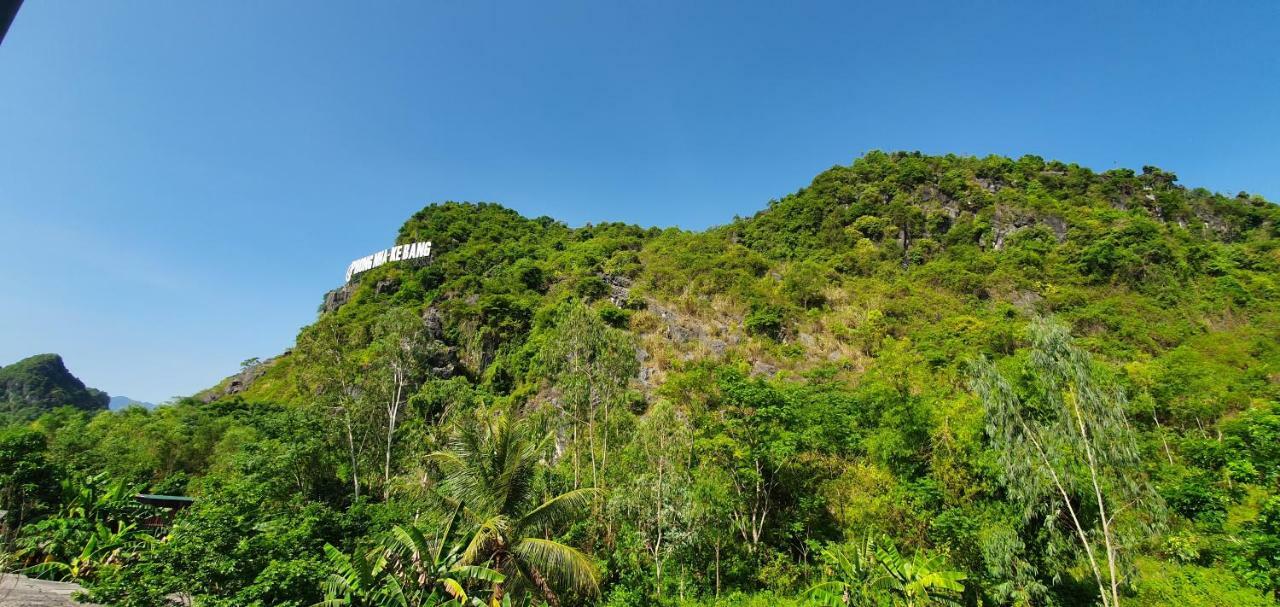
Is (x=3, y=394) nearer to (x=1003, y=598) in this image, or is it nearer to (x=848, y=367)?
(x=848, y=367)

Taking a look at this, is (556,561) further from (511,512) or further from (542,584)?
(511,512)

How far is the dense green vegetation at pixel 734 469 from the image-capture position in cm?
1200

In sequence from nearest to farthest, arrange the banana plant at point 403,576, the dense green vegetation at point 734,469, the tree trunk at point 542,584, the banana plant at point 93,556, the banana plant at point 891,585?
the banana plant at point 403,576, the banana plant at point 891,585, the banana plant at point 93,556, the dense green vegetation at point 734,469, the tree trunk at point 542,584

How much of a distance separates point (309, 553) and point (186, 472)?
24575 mm

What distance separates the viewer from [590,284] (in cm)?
4397

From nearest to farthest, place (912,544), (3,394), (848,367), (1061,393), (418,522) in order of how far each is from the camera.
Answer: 1. (1061,393)
2. (912,544)
3. (418,522)
4. (848,367)
5. (3,394)

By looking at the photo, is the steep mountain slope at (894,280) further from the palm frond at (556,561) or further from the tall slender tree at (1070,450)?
the palm frond at (556,561)

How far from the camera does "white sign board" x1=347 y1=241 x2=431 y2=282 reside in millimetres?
64312

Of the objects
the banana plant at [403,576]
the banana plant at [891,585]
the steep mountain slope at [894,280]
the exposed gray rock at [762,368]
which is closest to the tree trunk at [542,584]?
the banana plant at [403,576]

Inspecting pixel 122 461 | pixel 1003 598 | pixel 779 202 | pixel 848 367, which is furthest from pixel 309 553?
pixel 779 202

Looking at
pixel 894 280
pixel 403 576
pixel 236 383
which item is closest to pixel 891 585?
pixel 403 576

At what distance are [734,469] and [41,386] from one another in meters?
114

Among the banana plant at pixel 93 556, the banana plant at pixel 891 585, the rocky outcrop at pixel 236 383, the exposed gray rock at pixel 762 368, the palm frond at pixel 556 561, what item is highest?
the rocky outcrop at pixel 236 383

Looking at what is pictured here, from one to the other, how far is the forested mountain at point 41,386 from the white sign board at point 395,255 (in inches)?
1860
